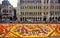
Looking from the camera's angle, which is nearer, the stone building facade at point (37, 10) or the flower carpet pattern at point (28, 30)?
the flower carpet pattern at point (28, 30)

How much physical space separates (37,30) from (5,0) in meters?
23.4

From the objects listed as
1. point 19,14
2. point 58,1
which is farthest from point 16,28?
point 58,1

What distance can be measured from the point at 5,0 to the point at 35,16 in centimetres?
845

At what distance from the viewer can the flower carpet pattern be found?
20.9 meters

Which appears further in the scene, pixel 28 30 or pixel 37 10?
pixel 37 10

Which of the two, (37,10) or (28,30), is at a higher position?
(28,30)

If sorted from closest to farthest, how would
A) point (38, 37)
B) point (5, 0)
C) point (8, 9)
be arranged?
1. point (38, 37)
2. point (8, 9)
3. point (5, 0)

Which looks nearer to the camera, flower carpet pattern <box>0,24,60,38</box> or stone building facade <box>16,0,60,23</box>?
flower carpet pattern <box>0,24,60,38</box>

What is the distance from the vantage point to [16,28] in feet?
74.0

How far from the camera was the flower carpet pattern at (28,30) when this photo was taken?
821 inches

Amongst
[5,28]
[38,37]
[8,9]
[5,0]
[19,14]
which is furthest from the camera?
[5,0]

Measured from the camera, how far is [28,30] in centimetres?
2211

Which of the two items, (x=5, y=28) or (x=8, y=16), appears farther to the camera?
(x=8, y=16)

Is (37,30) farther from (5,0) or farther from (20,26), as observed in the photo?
(5,0)
